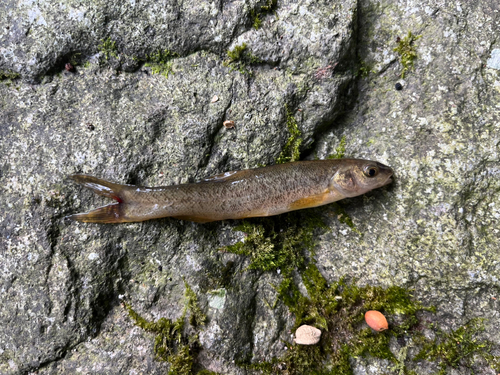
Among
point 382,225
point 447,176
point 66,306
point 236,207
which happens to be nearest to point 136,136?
point 236,207

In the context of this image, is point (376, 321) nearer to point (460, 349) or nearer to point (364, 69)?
point (460, 349)

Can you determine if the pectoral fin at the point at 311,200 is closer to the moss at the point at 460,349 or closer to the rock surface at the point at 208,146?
the rock surface at the point at 208,146

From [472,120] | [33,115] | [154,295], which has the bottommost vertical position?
[154,295]

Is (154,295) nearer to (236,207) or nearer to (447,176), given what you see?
(236,207)

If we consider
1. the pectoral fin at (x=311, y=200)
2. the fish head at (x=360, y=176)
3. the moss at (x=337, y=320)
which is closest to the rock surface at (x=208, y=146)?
the moss at (x=337, y=320)

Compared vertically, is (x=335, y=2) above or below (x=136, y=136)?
above

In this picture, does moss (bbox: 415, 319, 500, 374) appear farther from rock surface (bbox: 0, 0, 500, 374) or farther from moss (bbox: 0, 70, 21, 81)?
moss (bbox: 0, 70, 21, 81)
